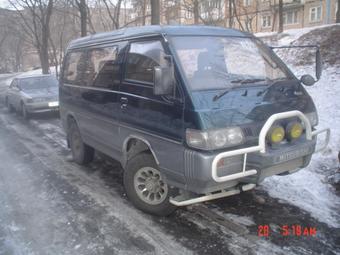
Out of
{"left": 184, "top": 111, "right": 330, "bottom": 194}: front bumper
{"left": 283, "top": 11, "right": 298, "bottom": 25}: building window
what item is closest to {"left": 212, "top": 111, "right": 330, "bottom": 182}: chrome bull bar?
{"left": 184, "top": 111, "right": 330, "bottom": 194}: front bumper

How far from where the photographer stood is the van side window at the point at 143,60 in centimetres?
406

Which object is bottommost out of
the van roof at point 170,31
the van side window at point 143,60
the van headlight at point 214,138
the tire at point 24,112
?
the tire at point 24,112

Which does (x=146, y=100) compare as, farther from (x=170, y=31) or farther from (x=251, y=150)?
(x=251, y=150)

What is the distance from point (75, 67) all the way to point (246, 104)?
3.57 metres

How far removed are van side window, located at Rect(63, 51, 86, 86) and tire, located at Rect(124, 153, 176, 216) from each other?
6.74 ft

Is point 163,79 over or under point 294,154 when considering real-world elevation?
over

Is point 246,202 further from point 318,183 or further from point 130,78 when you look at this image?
point 130,78

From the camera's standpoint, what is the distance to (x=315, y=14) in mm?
40906

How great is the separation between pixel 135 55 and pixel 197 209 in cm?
207

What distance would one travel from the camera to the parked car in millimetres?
11812

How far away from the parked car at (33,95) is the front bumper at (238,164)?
31.1 ft

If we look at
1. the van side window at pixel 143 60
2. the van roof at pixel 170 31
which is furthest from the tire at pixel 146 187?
the van roof at pixel 170 31

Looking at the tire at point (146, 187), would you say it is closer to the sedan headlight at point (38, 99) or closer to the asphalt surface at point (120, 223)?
the asphalt surface at point (120, 223)

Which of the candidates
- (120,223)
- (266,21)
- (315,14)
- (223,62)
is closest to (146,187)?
(120,223)
